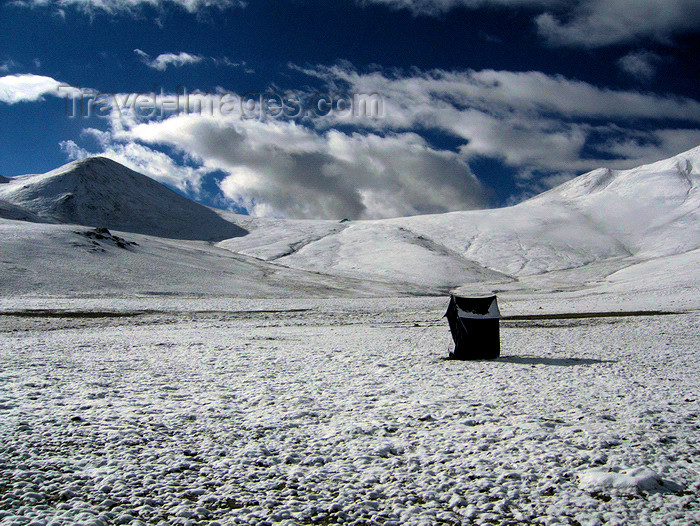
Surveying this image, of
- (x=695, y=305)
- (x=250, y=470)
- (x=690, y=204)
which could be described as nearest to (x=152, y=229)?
(x=695, y=305)

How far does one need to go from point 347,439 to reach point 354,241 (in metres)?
109

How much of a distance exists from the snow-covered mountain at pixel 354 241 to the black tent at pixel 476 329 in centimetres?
4217

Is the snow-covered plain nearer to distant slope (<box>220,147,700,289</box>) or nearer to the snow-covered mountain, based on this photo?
the snow-covered mountain

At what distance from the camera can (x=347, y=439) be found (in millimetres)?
7129

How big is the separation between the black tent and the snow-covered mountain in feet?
138

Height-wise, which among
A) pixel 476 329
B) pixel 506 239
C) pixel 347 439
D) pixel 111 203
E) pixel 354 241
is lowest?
pixel 347 439

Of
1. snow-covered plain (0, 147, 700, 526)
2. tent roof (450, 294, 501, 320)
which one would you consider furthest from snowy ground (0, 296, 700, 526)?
tent roof (450, 294, 501, 320)

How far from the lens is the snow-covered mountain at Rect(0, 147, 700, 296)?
61.7 meters

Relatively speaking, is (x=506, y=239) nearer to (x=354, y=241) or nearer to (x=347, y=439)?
(x=354, y=241)

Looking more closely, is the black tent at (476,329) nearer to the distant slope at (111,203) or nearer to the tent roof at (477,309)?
the tent roof at (477,309)

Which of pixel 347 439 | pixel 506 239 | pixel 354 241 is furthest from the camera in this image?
pixel 506 239

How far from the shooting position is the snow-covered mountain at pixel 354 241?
61.7 meters

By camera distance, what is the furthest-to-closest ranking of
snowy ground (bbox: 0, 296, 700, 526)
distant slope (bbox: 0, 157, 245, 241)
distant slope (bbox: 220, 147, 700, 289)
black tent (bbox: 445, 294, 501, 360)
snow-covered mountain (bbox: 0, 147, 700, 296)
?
distant slope (bbox: 0, 157, 245, 241) < distant slope (bbox: 220, 147, 700, 289) < snow-covered mountain (bbox: 0, 147, 700, 296) < black tent (bbox: 445, 294, 501, 360) < snowy ground (bbox: 0, 296, 700, 526)

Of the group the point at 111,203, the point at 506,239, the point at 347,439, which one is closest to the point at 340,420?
the point at 347,439
